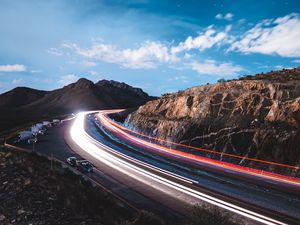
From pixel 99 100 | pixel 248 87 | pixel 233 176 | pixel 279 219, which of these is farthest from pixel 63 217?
pixel 99 100

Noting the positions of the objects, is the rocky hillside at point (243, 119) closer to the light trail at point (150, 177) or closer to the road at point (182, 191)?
the road at point (182, 191)

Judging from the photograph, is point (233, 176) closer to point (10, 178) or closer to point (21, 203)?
point (21, 203)

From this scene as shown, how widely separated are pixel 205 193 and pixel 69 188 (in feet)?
28.2

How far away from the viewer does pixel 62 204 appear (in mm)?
15430

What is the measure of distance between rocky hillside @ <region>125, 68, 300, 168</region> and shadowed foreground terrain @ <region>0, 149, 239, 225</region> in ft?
46.2

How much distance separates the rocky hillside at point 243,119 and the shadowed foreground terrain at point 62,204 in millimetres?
14089

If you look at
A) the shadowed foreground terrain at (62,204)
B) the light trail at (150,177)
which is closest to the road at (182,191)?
the light trail at (150,177)

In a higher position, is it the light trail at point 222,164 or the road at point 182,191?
the light trail at point 222,164

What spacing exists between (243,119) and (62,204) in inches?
805

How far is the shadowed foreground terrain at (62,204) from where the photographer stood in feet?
42.8

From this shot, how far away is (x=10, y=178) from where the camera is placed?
2105 centimetres

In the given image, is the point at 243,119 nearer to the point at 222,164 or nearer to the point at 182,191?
the point at 222,164

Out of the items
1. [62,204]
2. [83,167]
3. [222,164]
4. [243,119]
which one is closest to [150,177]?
[83,167]

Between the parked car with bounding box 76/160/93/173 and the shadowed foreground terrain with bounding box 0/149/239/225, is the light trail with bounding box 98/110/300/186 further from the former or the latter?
the parked car with bounding box 76/160/93/173
